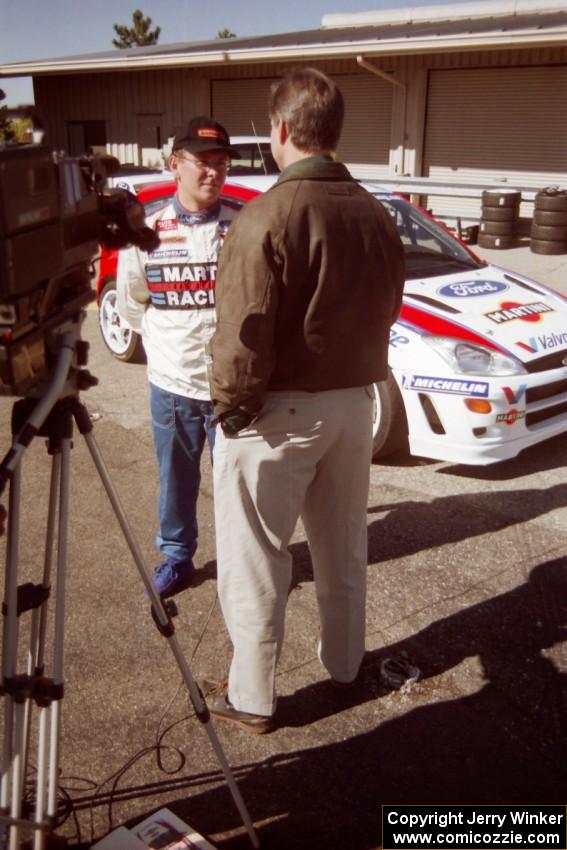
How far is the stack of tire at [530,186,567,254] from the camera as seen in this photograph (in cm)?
1309

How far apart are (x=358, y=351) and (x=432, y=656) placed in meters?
1.46

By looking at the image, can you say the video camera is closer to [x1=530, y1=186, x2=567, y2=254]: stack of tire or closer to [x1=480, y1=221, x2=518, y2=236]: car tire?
[x1=530, y1=186, x2=567, y2=254]: stack of tire

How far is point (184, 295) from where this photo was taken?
335cm

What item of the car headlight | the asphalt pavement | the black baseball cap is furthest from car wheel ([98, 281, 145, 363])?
the black baseball cap

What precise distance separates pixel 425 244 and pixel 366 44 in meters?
12.1

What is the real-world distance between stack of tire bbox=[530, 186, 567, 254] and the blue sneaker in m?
11.4

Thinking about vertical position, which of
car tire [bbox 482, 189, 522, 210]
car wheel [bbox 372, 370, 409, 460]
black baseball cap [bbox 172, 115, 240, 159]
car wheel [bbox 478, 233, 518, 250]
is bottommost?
car wheel [bbox 478, 233, 518, 250]

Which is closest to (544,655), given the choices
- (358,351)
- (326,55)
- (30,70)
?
(358,351)

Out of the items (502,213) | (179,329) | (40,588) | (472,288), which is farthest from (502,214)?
(40,588)

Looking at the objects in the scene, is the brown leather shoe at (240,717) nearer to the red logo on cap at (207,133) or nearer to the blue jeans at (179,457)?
the blue jeans at (179,457)

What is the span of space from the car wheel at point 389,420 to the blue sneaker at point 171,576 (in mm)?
1587

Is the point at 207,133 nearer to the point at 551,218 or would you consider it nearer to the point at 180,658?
the point at 180,658

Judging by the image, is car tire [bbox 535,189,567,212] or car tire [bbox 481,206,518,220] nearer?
car tire [bbox 535,189,567,212]

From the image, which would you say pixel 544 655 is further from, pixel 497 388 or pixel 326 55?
pixel 326 55
